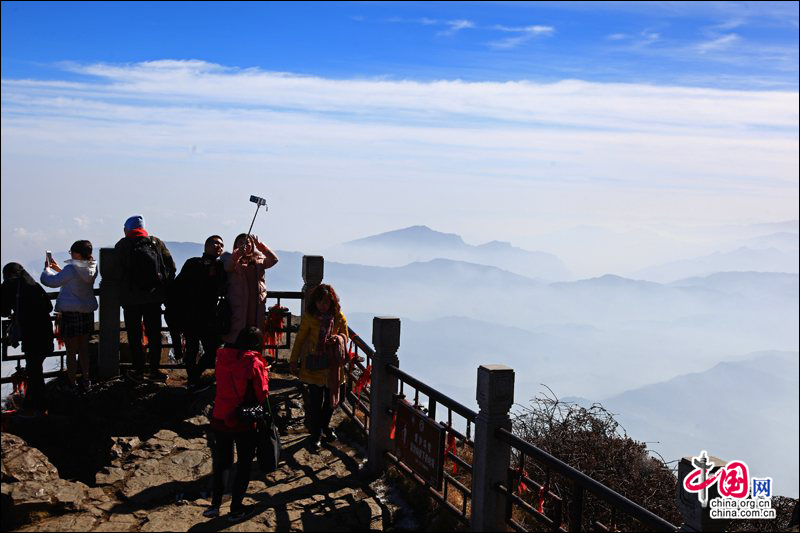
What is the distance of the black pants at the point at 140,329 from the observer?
33.0 feet

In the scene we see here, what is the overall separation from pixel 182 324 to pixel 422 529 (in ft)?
14.8

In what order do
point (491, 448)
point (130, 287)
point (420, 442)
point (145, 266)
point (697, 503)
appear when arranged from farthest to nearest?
point (130, 287), point (145, 266), point (420, 442), point (491, 448), point (697, 503)

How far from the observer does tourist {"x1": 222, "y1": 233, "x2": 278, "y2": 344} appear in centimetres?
910

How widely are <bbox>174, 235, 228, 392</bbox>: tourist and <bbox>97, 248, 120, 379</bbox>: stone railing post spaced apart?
38.7 inches

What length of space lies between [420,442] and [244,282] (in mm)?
3169

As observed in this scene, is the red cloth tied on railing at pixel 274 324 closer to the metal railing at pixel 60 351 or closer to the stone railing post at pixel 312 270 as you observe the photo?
the metal railing at pixel 60 351

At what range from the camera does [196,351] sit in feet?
32.7

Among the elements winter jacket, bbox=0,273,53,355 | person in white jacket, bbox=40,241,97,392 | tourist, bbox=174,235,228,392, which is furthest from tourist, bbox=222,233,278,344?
winter jacket, bbox=0,273,53,355

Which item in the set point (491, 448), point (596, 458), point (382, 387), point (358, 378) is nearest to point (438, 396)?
point (491, 448)

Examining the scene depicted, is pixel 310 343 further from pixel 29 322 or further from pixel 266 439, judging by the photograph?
pixel 29 322

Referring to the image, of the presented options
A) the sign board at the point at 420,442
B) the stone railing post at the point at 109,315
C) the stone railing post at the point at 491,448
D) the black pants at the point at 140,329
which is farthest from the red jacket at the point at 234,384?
the stone railing post at the point at 109,315

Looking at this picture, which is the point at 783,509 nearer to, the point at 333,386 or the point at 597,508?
the point at 597,508

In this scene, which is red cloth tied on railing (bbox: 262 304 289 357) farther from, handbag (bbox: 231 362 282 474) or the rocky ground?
handbag (bbox: 231 362 282 474)

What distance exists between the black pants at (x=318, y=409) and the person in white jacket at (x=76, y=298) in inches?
123
